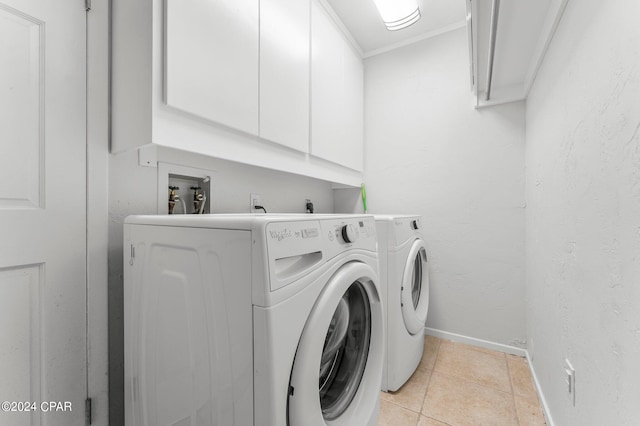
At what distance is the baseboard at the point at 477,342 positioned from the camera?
6.31 ft

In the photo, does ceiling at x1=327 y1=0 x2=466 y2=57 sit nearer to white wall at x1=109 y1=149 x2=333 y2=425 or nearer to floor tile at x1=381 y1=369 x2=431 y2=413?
white wall at x1=109 y1=149 x2=333 y2=425

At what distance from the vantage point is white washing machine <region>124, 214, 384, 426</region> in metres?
0.61

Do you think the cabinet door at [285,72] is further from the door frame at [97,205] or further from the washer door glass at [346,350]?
the washer door glass at [346,350]

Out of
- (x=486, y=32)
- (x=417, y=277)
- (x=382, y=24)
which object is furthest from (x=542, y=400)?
(x=382, y=24)

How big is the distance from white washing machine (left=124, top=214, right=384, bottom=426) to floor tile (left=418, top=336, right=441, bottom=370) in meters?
0.96

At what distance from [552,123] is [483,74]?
2.33 ft

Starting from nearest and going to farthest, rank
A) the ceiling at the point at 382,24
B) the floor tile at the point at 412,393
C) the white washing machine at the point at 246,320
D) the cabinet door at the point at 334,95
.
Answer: the white washing machine at the point at 246,320 < the floor tile at the point at 412,393 < the cabinet door at the point at 334,95 < the ceiling at the point at 382,24

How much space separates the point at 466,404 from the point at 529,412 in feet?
0.94

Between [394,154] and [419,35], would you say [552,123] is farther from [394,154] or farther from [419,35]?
[419,35]

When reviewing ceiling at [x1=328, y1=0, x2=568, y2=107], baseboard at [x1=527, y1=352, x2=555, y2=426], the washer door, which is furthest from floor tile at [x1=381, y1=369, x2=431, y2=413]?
ceiling at [x1=328, y1=0, x2=568, y2=107]

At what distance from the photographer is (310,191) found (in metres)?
2.26

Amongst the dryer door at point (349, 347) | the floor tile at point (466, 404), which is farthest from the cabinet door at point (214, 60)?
the floor tile at point (466, 404)

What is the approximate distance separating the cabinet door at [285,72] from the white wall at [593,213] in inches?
46.2

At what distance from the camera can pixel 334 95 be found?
6.40 feet
